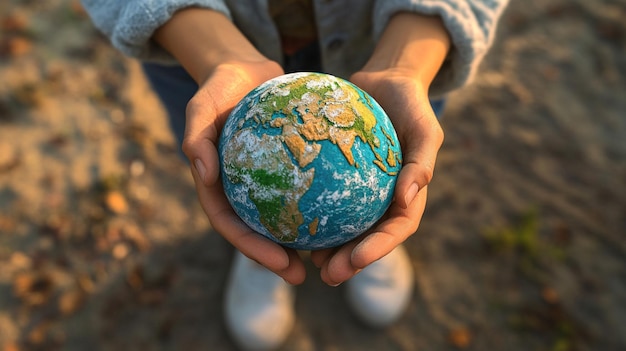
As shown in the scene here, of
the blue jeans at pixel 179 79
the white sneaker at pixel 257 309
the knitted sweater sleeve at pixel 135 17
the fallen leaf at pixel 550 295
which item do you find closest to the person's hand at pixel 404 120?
the blue jeans at pixel 179 79

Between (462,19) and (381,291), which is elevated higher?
(462,19)

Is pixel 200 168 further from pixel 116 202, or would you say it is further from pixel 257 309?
pixel 116 202

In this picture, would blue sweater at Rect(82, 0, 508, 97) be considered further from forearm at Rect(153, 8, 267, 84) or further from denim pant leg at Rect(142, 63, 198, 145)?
denim pant leg at Rect(142, 63, 198, 145)

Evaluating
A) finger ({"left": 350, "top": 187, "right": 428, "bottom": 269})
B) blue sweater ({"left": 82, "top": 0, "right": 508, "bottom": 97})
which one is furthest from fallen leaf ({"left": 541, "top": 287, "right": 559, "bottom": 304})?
finger ({"left": 350, "top": 187, "right": 428, "bottom": 269})

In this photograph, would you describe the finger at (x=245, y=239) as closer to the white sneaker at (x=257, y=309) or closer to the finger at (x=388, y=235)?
the finger at (x=388, y=235)

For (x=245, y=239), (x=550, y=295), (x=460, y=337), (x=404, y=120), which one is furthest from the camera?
(x=550, y=295)

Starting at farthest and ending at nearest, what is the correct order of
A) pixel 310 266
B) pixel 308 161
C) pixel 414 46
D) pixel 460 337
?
1. pixel 310 266
2. pixel 460 337
3. pixel 414 46
4. pixel 308 161

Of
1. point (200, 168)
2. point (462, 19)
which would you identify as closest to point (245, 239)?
point (200, 168)
